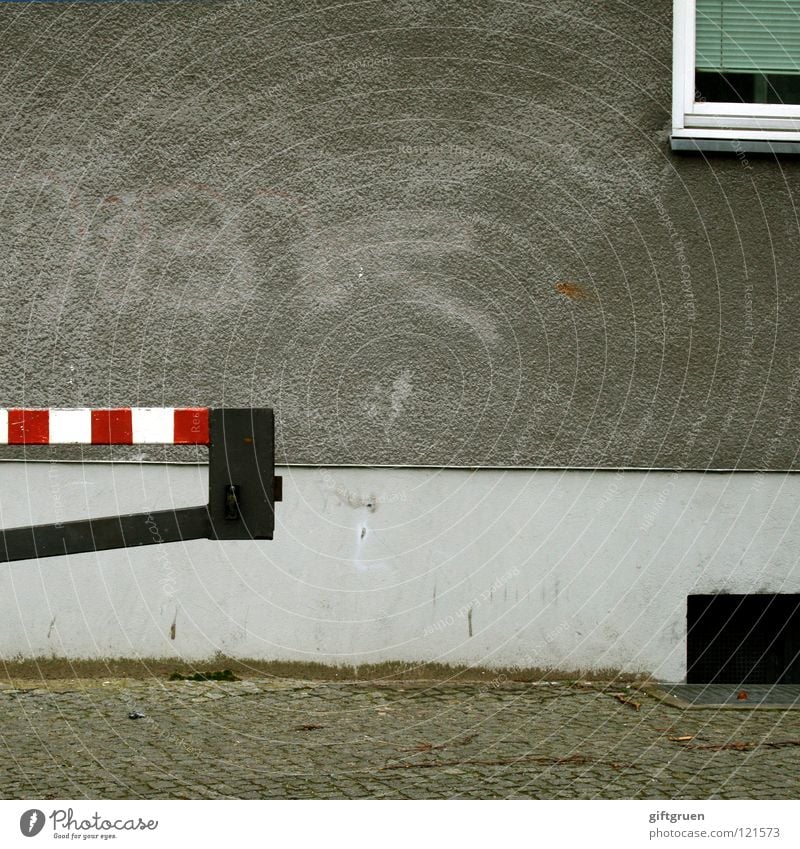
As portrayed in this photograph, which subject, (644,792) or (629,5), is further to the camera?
(629,5)

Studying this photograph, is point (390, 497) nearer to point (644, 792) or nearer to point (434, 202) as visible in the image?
point (434, 202)

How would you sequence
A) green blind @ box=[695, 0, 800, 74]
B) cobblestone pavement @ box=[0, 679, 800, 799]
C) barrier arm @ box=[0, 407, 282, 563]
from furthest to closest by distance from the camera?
green blind @ box=[695, 0, 800, 74] < cobblestone pavement @ box=[0, 679, 800, 799] < barrier arm @ box=[0, 407, 282, 563]

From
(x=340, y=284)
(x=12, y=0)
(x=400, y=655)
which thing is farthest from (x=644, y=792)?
(x=12, y=0)

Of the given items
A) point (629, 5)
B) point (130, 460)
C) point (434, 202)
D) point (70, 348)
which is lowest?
point (130, 460)

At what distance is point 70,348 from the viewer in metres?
6.31

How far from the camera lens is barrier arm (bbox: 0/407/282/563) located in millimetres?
3686

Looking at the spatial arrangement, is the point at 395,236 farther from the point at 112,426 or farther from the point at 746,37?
the point at 112,426

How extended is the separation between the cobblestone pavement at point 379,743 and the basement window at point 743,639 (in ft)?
1.99

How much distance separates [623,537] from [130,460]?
2470 millimetres

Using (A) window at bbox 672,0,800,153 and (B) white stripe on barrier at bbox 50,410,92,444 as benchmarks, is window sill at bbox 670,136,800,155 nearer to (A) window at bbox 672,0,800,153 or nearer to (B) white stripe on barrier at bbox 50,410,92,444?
(A) window at bbox 672,0,800,153

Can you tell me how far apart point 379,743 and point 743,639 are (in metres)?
2.34

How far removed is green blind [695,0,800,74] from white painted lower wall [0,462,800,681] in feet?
6.82

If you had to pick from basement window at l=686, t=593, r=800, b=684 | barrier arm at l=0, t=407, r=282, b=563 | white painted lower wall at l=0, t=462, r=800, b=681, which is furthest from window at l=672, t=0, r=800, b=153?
barrier arm at l=0, t=407, r=282, b=563

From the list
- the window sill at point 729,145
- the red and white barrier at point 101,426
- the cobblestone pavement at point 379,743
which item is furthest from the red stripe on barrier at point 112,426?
the window sill at point 729,145
